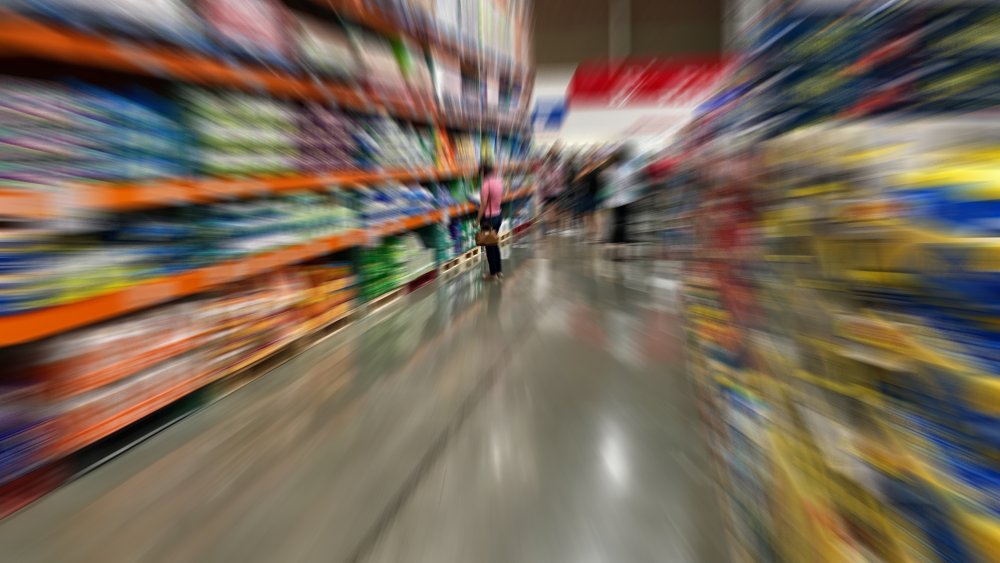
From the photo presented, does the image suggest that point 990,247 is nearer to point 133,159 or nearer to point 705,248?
point 705,248

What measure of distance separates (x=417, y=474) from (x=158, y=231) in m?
1.02

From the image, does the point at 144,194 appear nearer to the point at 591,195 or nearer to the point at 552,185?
the point at 591,195

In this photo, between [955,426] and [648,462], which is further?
[648,462]

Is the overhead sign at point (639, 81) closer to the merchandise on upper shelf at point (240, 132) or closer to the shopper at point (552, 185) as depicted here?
the merchandise on upper shelf at point (240, 132)

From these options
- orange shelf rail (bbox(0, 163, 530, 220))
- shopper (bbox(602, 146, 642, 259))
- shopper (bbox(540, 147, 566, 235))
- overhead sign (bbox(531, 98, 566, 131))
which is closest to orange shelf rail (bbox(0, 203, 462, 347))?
orange shelf rail (bbox(0, 163, 530, 220))

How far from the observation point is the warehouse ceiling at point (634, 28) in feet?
13.1

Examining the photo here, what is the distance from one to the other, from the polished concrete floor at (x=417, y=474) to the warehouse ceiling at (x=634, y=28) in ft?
11.0

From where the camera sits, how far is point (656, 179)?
4.33 meters

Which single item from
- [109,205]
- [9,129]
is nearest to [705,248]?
[109,205]

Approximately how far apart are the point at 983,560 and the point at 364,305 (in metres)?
2.55

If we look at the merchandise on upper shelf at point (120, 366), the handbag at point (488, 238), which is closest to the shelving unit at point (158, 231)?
the merchandise on upper shelf at point (120, 366)

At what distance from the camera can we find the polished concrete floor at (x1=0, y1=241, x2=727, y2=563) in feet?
2.84

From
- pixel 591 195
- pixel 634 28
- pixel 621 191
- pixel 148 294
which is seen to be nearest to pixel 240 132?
pixel 148 294

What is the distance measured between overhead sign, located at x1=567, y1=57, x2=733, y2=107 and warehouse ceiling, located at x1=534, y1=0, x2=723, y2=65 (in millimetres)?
102
